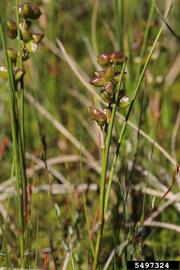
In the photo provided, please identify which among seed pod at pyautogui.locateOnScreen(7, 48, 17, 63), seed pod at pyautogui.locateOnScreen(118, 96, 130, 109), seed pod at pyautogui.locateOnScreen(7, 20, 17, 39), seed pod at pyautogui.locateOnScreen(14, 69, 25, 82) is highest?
seed pod at pyautogui.locateOnScreen(7, 20, 17, 39)

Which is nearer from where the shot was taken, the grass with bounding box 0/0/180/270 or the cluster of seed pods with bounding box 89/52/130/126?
the cluster of seed pods with bounding box 89/52/130/126

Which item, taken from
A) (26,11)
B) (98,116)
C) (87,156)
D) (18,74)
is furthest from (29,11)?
(87,156)

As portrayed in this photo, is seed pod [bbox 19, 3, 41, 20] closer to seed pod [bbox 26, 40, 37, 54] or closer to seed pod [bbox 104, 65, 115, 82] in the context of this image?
seed pod [bbox 26, 40, 37, 54]

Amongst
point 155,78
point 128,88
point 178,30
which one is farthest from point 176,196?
point 178,30

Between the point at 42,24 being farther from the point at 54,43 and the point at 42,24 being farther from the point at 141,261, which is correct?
the point at 141,261

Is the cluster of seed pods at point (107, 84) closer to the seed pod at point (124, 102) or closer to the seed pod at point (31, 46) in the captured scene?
the seed pod at point (124, 102)

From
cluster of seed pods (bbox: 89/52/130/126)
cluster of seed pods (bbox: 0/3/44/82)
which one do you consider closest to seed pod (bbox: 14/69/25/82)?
cluster of seed pods (bbox: 0/3/44/82)

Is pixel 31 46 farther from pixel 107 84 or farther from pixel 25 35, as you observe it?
pixel 107 84
